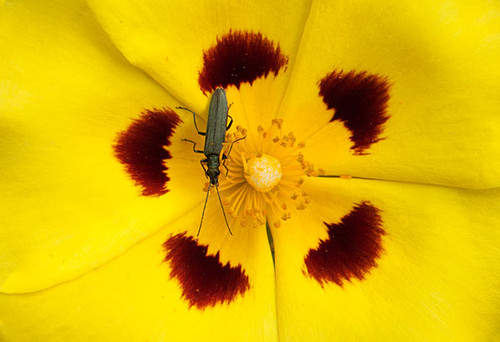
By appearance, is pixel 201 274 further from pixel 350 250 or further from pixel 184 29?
pixel 184 29

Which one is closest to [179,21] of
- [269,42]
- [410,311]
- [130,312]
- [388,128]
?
[269,42]

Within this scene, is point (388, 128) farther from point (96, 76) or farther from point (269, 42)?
point (96, 76)

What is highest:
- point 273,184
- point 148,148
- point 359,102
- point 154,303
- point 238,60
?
point 238,60

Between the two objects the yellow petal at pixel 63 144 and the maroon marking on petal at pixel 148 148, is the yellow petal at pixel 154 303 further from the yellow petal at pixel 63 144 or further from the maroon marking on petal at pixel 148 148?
the maroon marking on petal at pixel 148 148

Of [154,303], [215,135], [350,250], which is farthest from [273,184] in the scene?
[154,303]

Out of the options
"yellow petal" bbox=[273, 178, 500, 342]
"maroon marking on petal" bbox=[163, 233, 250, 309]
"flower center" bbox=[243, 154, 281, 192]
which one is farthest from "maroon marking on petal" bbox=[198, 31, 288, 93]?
"maroon marking on petal" bbox=[163, 233, 250, 309]

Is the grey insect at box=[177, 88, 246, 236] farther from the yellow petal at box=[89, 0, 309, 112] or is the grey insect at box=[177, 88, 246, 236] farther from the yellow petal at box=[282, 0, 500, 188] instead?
the yellow petal at box=[282, 0, 500, 188]
